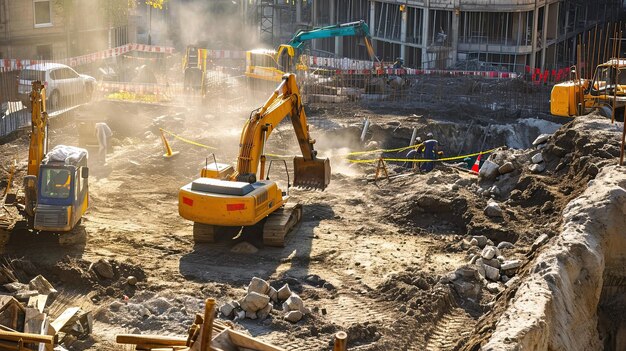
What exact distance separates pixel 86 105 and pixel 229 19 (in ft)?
119

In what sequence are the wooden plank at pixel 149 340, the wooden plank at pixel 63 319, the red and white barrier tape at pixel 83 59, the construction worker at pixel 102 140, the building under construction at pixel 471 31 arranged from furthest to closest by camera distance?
the building under construction at pixel 471 31 → the red and white barrier tape at pixel 83 59 → the construction worker at pixel 102 140 → the wooden plank at pixel 63 319 → the wooden plank at pixel 149 340

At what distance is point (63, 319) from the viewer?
15.4 m

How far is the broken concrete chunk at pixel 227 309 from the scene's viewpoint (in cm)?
1692

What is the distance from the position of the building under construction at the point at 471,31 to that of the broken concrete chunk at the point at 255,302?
105ft

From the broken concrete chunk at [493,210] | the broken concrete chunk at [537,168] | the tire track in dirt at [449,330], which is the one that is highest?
the broken concrete chunk at [537,168]

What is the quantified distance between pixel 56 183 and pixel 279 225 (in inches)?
185

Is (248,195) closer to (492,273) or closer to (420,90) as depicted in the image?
(492,273)

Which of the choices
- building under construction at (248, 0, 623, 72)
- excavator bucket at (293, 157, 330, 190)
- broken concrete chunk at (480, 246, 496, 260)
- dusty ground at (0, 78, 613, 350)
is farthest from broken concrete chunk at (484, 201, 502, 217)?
building under construction at (248, 0, 623, 72)

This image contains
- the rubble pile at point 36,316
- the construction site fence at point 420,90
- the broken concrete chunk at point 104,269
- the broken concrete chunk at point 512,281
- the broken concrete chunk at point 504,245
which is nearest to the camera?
the rubble pile at point 36,316

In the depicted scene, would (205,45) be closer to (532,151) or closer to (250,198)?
(532,151)

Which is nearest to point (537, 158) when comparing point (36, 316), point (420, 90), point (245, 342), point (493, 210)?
point (493, 210)

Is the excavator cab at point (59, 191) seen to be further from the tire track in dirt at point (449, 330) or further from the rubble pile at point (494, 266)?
the rubble pile at point (494, 266)

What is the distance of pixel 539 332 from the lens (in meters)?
12.6

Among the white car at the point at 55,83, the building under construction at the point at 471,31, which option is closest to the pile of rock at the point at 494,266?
the white car at the point at 55,83
